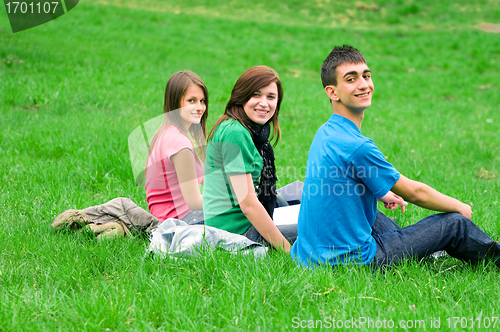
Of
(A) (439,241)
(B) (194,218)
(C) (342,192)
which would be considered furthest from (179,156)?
(A) (439,241)

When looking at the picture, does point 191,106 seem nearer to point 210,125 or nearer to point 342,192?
point 342,192

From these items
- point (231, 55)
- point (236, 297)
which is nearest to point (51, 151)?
point (236, 297)

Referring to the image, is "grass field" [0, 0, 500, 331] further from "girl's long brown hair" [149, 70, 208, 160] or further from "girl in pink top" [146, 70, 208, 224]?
"girl's long brown hair" [149, 70, 208, 160]

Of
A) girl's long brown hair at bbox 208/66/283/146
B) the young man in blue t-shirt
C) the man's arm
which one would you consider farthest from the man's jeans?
girl's long brown hair at bbox 208/66/283/146

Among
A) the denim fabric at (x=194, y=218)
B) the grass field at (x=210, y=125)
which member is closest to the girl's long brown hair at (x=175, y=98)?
the denim fabric at (x=194, y=218)

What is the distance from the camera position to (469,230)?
2.76m

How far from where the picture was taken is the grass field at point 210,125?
236cm

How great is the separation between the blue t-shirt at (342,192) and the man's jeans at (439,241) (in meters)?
0.13

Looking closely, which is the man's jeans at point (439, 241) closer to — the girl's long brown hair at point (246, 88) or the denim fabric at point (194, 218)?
the girl's long brown hair at point (246, 88)

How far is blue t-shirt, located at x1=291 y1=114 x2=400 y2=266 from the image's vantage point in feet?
8.42

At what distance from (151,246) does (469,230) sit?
214 cm

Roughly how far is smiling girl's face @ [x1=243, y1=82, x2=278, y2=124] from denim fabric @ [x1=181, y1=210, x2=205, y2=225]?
0.96 meters

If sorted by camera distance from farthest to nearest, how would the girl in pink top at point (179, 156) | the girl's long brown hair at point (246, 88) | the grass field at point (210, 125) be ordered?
the girl in pink top at point (179, 156) < the girl's long brown hair at point (246, 88) < the grass field at point (210, 125)

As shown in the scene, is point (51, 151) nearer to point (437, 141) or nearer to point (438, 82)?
point (437, 141)
